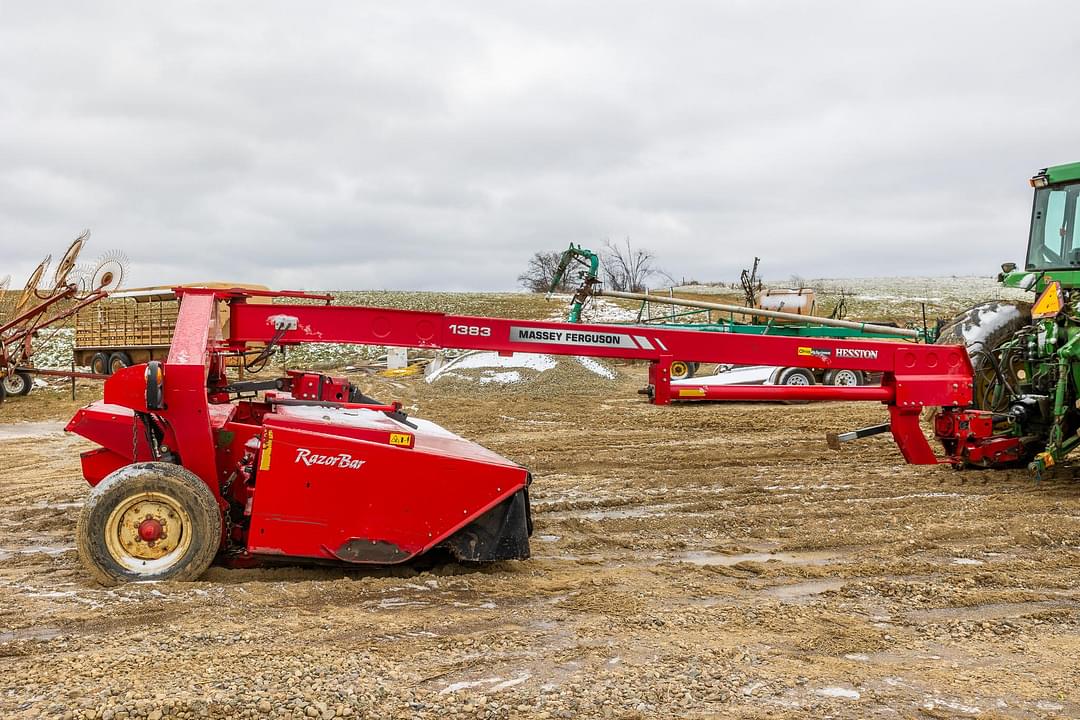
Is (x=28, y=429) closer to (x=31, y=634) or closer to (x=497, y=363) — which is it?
(x=497, y=363)

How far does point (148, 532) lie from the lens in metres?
4.39

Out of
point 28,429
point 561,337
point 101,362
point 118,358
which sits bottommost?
point 28,429

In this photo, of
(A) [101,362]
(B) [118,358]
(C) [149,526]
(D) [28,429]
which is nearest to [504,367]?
(D) [28,429]

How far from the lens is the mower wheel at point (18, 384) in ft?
57.1

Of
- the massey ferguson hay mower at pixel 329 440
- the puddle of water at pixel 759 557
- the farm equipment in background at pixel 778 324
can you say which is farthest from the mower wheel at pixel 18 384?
the puddle of water at pixel 759 557

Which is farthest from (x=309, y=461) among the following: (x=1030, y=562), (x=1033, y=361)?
(x=1033, y=361)

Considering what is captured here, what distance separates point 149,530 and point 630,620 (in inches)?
96.0

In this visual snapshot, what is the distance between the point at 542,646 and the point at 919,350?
3912mm

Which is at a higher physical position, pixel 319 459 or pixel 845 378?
pixel 845 378

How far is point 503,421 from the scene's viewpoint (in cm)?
1274

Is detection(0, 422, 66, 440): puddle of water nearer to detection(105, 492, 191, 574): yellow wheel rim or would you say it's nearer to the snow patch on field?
detection(105, 492, 191, 574): yellow wheel rim

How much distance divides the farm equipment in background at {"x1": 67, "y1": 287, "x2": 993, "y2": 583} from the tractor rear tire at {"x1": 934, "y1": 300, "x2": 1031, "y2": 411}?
3.95 m

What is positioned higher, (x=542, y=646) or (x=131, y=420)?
(x=131, y=420)

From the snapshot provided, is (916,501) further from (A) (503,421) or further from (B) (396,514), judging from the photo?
(A) (503,421)
